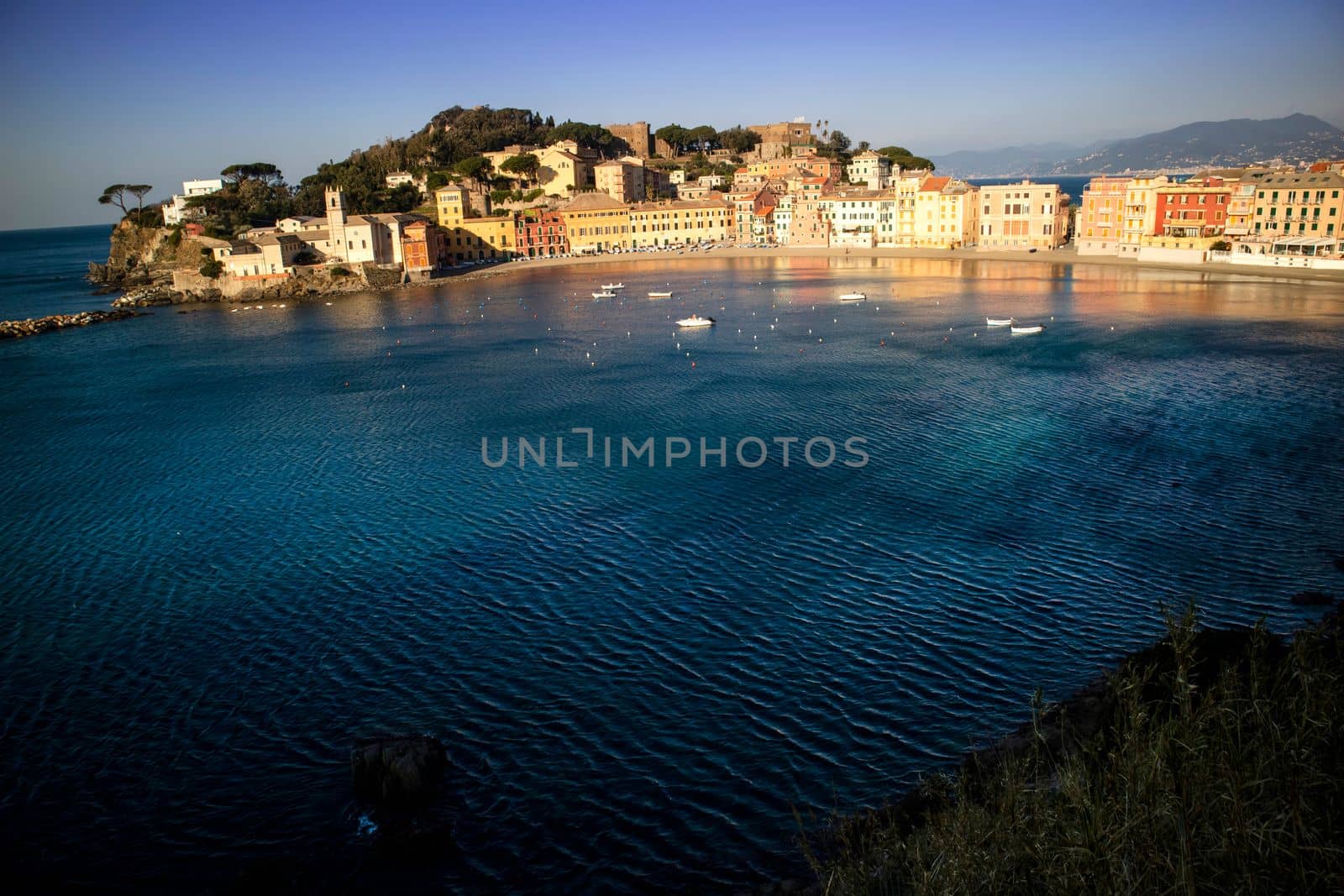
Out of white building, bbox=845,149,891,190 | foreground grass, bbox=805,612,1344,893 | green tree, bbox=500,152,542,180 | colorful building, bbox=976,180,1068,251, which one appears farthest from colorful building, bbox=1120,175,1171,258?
green tree, bbox=500,152,542,180

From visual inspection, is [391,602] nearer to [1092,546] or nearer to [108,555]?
[108,555]

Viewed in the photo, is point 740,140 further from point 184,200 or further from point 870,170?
point 184,200

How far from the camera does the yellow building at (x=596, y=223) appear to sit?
85.7m

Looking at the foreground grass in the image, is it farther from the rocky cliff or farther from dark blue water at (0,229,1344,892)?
the rocky cliff

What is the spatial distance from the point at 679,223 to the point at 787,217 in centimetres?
1080

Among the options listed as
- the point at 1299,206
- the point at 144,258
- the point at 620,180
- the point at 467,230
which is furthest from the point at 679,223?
the point at 1299,206

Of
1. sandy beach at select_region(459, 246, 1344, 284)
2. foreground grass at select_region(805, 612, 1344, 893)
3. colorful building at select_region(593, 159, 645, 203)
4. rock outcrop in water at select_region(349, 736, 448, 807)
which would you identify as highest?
colorful building at select_region(593, 159, 645, 203)

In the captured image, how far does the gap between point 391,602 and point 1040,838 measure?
1194 cm

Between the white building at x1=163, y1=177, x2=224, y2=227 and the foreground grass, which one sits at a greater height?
the white building at x1=163, y1=177, x2=224, y2=227

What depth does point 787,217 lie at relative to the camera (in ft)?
285

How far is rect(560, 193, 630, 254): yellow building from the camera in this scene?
8569 centimetres

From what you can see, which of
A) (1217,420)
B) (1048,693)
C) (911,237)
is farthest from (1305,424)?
(911,237)

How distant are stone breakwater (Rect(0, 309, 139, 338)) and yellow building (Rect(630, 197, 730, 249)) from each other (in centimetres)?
4592

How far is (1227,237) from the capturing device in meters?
56.5
